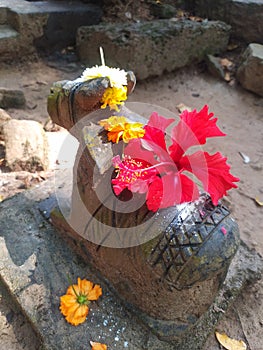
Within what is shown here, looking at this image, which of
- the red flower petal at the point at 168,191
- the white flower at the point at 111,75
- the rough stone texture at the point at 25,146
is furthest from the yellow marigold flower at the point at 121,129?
the rough stone texture at the point at 25,146

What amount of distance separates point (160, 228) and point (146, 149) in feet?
1.11

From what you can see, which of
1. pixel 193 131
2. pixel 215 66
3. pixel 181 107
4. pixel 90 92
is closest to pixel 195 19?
pixel 215 66

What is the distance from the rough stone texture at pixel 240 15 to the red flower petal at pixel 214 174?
13.7 ft

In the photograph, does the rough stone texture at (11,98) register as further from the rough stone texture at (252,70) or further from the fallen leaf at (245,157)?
the rough stone texture at (252,70)

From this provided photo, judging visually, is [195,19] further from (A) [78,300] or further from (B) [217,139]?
(A) [78,300]

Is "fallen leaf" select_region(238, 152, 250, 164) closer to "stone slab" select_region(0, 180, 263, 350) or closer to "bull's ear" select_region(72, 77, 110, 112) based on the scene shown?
"stone slab" select_region(0, 180, 263, 350)

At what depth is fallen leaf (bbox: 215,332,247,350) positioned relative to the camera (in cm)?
211

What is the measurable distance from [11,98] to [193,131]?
272 cm

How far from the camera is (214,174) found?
1523 millimetres

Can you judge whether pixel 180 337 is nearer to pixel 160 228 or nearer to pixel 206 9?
pixel 160 228

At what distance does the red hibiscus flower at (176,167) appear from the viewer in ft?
4.98

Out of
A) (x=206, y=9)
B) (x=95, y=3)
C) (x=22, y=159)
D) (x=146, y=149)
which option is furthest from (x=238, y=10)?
(x=146, y=149)

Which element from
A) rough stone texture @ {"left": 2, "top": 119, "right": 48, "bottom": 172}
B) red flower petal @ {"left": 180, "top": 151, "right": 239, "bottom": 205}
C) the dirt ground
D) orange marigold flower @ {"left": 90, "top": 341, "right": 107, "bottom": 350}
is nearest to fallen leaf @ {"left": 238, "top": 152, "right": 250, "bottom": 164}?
the dirt ground

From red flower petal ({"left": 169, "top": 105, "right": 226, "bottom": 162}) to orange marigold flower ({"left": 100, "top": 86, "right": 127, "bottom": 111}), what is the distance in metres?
0.34
